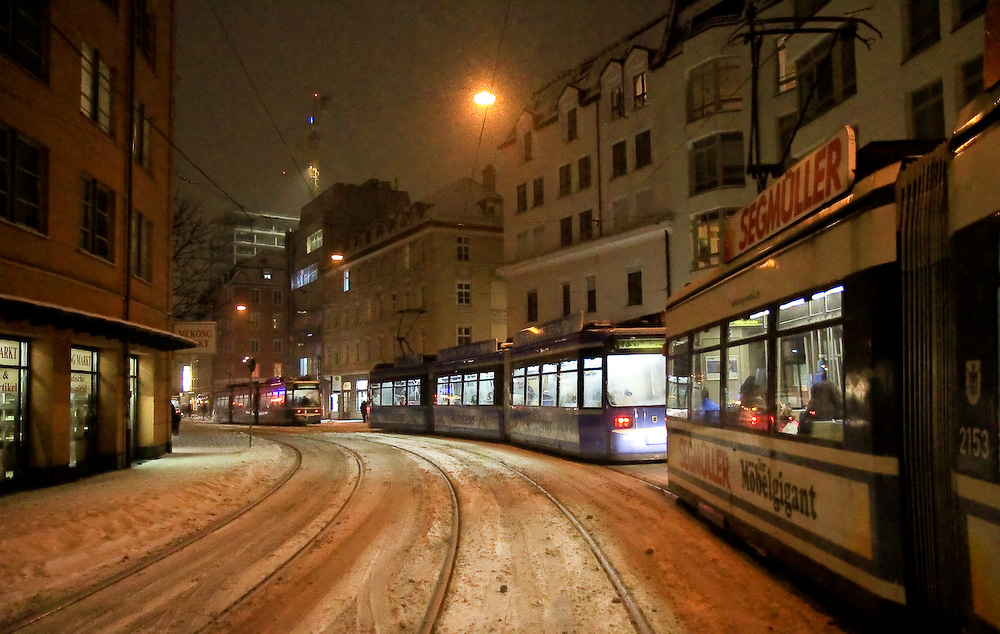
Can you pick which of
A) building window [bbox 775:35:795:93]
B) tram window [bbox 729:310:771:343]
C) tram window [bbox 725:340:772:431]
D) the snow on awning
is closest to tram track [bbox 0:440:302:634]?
the snow on awning

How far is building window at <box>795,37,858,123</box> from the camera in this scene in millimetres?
20953

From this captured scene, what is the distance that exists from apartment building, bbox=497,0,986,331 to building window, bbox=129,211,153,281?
39.5ft

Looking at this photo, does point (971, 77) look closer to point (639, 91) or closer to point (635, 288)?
point (639, 91)

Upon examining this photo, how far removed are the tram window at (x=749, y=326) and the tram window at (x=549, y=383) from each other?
9850 mm

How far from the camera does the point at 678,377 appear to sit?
9.93 meters

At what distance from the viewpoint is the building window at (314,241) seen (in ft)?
210

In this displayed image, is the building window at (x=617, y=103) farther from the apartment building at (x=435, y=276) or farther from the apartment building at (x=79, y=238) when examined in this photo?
the apartment building at (x=79, y=238)

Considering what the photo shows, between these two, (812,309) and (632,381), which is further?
(632,381)

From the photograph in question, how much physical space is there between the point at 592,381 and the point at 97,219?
1088 cm

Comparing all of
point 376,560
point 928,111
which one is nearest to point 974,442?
point 376,560

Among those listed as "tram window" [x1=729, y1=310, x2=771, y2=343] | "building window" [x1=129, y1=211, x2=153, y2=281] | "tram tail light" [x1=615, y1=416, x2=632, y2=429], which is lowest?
"tram tail light" [x1=615, y1=416, x2=632, y2=429]

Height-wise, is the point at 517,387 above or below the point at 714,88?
below

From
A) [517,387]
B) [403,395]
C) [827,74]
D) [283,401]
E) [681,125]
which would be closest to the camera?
[517,387]

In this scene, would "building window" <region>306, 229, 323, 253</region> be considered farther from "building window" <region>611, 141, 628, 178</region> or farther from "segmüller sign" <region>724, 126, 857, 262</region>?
"segmüller sign" <region>724, 126, 857, 262</region>
